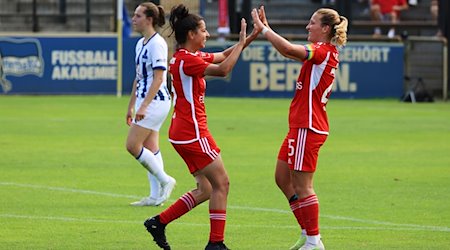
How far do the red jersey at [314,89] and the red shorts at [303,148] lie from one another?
5 centimetres

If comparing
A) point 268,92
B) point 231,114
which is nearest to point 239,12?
point 268,92

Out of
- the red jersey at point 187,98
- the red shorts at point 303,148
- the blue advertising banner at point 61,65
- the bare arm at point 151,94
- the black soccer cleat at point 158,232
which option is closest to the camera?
the red jersey at point 187,98

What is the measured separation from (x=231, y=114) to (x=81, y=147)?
6.69m

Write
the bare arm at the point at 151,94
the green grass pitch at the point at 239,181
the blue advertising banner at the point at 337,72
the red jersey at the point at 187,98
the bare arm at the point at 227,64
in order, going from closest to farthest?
the bare arm at the point at 227,64 → the red jersey at the point at 187,98 → the green grass pitch at the point at 239,181 → the bare arm at the point at 151,94 → the blue advertising banner at the point at 337,72

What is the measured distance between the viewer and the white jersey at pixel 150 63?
41.0ft

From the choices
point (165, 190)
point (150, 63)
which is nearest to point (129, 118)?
point (150, 63)

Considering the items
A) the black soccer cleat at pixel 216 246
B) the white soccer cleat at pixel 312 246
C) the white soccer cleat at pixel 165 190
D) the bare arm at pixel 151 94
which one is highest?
the bare arm at pixel 151 94

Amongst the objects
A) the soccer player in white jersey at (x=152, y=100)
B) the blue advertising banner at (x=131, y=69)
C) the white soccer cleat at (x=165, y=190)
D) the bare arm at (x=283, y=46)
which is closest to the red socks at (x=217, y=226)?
the bare arm at (x=283, y=46)

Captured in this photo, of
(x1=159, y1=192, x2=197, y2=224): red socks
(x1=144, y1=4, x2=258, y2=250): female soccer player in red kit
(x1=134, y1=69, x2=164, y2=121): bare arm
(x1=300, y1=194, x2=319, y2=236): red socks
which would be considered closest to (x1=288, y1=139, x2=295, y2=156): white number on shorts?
(x1=300, y1=194, x2=319, y2=236): red socks

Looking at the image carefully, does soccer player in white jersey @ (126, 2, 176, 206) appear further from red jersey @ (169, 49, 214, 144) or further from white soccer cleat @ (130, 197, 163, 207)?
red jersey @ (169, 49, 214, 144)

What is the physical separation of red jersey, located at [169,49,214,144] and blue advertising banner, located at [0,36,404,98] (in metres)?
19.4

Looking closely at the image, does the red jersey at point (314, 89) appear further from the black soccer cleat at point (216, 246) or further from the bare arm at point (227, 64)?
the black soccer cleat at point (216, 246)

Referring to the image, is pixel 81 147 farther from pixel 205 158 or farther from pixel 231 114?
pixel 205 158

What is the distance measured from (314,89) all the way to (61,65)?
19842mm
